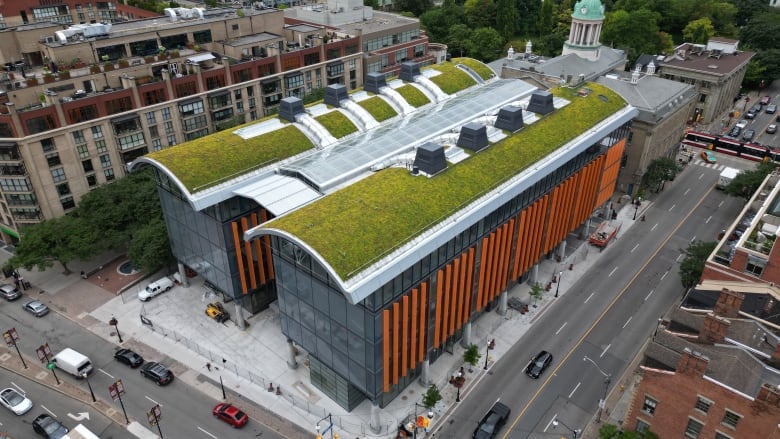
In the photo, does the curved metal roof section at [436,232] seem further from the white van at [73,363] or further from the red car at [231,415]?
the white van at [73,363]

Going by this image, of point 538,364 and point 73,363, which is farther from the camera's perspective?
point 538,364

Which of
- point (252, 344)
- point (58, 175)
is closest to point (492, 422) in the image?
point (252, 344)

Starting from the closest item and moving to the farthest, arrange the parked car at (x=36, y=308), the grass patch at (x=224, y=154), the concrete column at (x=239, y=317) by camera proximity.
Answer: the grass patch at (x=224, y=154)
the concrete column at (x=239, y=317)
the parked car at (x=36, y=308)

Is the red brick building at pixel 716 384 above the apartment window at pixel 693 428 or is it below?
above

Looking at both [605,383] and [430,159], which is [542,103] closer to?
[430,159]

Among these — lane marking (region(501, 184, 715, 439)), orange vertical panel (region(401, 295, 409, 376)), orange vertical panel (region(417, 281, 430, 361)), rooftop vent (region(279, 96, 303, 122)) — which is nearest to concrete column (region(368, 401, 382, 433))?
orange vertical panel (region(401, 295, 409, 376))

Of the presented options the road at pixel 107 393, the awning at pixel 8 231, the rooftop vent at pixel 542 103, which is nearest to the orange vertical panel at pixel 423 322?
the road at pixel 107 393
